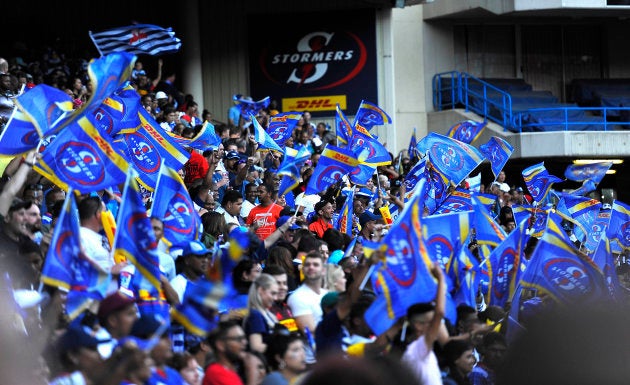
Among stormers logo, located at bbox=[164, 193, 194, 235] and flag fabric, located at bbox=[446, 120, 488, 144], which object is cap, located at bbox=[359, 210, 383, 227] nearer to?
stormers logo, located at bbox=[164, 193, 194, 235]

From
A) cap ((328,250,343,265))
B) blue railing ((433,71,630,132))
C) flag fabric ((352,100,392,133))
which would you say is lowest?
cap ((328,250,343,265))

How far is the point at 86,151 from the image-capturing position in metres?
9.16

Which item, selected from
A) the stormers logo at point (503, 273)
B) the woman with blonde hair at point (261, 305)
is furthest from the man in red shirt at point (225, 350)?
the stormers logo at point (503, 273)

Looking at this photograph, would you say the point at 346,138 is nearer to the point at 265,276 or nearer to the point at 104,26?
the point at 265,276

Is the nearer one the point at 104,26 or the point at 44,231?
the point at 44,231

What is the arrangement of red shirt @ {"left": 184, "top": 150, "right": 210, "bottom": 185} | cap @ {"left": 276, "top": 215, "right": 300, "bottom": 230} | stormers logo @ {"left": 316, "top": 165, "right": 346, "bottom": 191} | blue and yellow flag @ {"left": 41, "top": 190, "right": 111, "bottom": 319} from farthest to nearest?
red shirt @ {"left": 184, "top": 150, "right": 210, "bottom": 185} < stormers logo @ {"left": 316, "top": 165, "right": 346, "bottom": 191} < cap @ {"left": 276, "top": 215, "right": 300, "bottom": 230} < blue and yellow flag @ {"left": 41, "top": 190, "right": 111, "bottom": 319}

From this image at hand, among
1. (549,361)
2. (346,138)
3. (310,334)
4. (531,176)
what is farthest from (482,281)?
(531,176)

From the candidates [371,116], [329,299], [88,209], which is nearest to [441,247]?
[329,299]

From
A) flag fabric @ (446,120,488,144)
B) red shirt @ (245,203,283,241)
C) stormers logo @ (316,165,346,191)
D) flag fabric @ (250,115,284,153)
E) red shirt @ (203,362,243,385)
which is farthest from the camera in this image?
flag fabric @ (446,120,488,144)

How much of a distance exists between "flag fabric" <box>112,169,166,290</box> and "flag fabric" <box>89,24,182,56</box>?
975cm

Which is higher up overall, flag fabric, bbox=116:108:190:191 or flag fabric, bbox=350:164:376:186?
flag fabric, bbox=116:108:190:191

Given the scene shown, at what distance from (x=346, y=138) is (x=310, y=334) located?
7617mm

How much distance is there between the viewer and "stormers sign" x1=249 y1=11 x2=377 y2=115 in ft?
84.6

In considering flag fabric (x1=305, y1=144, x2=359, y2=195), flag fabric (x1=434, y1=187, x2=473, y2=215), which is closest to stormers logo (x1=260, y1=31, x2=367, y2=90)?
flag fabric (x1=434, y1=187, x2=473, y2=215)
